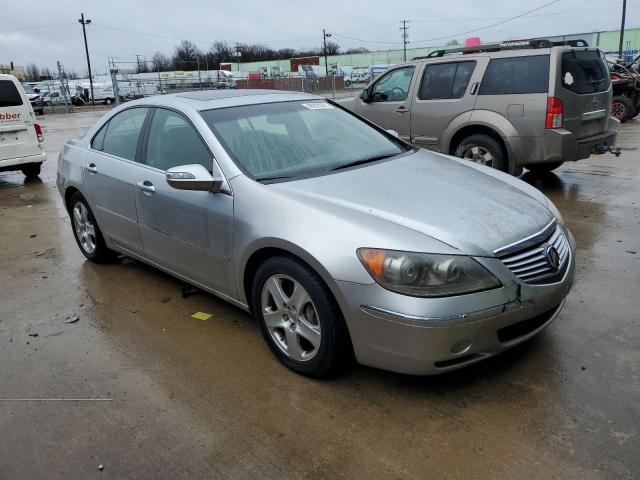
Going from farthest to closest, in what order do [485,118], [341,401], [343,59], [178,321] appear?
[343,59], [485,118], [178,321], [341,401]

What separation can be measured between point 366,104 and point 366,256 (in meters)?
6.47

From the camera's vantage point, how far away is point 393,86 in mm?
8531

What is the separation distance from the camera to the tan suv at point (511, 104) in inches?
272

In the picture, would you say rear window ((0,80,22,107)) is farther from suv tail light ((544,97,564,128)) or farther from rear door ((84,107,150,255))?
suv tail light ((544,97,564,128))

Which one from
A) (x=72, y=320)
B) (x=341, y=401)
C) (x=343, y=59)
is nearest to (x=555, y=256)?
(x=341, y=401)

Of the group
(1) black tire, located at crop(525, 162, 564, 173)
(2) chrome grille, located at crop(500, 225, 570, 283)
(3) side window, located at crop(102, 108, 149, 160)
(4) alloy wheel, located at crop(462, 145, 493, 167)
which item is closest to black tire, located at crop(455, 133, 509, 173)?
(4) alloy wheel, located at crop(462, 145, 493, 167)

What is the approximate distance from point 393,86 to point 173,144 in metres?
5.27

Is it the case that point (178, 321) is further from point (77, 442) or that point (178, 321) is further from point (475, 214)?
point (475, 214)

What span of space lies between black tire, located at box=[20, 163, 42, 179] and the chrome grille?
33.9 ft

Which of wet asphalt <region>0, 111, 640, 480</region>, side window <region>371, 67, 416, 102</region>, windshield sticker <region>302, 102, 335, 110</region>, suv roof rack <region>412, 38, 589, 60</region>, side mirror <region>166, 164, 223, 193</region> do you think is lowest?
wet asphalt <region>0, 111, 640, 480</region>

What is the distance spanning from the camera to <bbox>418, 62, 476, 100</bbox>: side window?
25.2 ft

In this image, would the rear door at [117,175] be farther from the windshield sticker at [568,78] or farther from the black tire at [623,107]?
the black tire at [623,107]

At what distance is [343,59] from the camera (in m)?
86.3

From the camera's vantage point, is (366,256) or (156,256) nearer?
(366,256)
